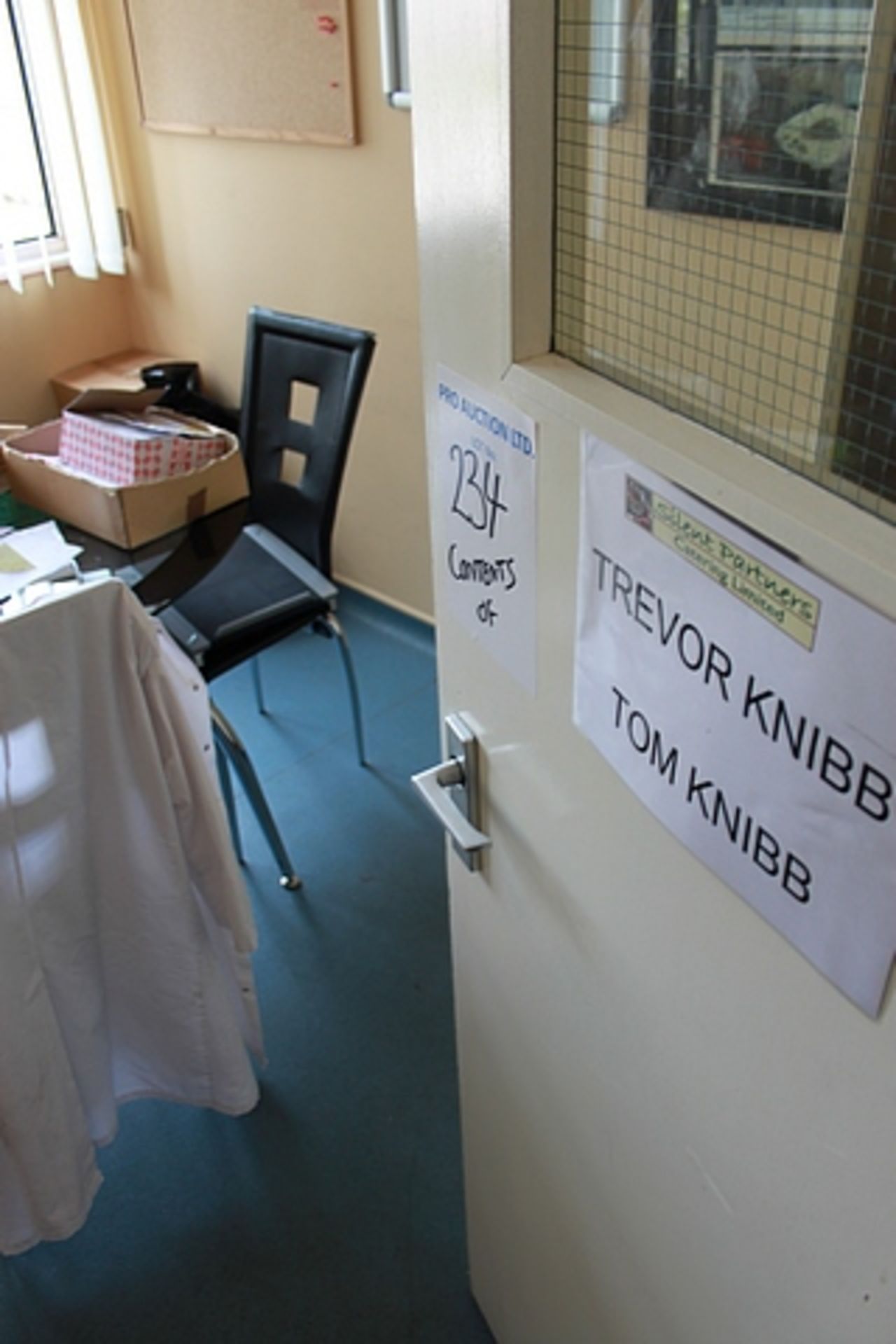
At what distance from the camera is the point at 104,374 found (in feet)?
10.2

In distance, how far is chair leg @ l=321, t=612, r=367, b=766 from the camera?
225 centimetres

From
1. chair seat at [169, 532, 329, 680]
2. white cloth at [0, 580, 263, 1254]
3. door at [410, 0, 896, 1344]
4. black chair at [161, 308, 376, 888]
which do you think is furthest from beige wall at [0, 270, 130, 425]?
door at [410, 0, 896, 1344]

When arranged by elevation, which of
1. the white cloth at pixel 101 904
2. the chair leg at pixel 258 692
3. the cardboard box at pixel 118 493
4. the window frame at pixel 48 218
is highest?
the window frame at pixel 48 218

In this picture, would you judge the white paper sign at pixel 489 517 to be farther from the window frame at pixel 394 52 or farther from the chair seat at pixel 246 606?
the window frame at pixel 394 52

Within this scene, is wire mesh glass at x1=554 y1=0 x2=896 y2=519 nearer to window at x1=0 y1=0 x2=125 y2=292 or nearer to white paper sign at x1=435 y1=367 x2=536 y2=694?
white paper sign at x1=435 y1=367 x2=536 y2=694

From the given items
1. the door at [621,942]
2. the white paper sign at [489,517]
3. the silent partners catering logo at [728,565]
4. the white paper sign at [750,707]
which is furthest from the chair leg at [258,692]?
the silent partners catering logo at [728,565]

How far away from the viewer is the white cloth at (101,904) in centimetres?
129

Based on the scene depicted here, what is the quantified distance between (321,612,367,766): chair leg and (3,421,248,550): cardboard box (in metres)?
0.34

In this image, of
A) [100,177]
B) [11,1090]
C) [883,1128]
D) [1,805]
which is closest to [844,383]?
[883,1128]

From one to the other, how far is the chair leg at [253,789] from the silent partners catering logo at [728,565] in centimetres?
132

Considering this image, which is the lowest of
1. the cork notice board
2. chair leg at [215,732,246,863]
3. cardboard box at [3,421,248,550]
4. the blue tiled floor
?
the blue tiled floor

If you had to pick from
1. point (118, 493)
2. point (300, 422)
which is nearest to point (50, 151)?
point (300, 422)

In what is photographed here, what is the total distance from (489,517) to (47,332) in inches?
103

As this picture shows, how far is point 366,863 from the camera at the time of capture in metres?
2.23
